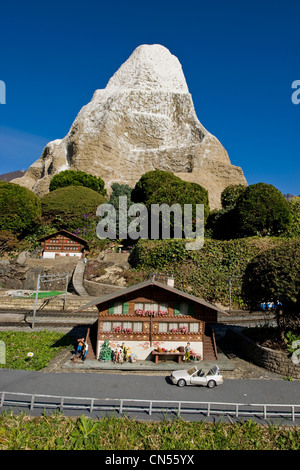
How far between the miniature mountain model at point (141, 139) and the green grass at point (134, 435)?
187ft

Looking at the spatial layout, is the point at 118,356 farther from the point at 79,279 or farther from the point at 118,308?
the point at 79,279

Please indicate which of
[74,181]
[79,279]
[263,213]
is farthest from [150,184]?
[263,213]

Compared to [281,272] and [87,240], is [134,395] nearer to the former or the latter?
[281,272]

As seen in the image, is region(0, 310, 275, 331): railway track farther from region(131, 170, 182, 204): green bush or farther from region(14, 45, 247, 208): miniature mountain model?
region(14, 45, 247, 208): miniature mountain model

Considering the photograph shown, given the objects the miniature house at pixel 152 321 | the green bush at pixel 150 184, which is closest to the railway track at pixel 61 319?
the miniature house at pixel 152 321

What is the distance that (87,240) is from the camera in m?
43.8

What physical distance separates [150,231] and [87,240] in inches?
517

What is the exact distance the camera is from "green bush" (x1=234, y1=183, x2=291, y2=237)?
95.2 ft

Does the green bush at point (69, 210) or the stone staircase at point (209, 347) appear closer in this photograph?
the stone staircase at point (209, 347)

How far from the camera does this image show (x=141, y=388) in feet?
40.7

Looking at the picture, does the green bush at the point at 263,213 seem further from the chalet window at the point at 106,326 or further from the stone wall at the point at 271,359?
the chalet window at the point at 106,326

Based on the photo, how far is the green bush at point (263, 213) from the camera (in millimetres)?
29016

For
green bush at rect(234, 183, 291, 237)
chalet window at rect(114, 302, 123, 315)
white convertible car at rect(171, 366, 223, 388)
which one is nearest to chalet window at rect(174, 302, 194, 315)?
chalet window at rect(114, 302, 123, 315)
